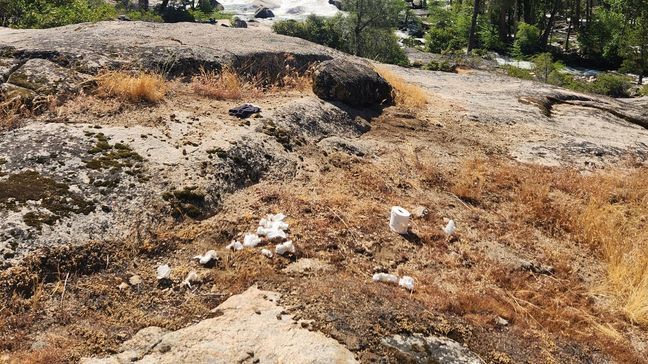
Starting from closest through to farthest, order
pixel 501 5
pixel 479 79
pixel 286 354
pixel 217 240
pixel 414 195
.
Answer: pixel 286 354, pixel 217 240, pixel 414 195, pixel 479 79, pixel 501 5

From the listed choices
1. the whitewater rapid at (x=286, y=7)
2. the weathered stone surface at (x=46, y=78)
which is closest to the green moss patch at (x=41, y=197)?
the weathered stone surface at (x=46, y=78)

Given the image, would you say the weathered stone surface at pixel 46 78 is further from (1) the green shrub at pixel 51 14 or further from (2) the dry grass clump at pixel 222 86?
(1) the green shrub at pixel 51 14

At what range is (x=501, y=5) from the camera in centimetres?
5253

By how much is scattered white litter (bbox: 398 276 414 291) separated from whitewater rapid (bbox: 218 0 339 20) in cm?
6899

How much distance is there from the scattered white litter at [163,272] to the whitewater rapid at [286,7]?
68986mm

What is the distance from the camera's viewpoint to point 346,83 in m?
10.2

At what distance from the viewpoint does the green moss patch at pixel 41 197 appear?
5.08m

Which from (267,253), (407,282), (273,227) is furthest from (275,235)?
(407,282)

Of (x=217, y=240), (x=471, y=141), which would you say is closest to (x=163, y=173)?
(x=217, y=240)

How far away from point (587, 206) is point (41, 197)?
7158 millimetres

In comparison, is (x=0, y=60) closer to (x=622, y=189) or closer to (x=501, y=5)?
(x=622, y=189)

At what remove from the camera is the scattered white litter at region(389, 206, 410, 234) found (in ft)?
20.1

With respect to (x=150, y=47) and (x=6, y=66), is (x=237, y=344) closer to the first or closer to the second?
(x=6, y=66)

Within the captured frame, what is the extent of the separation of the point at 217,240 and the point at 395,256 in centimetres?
195
